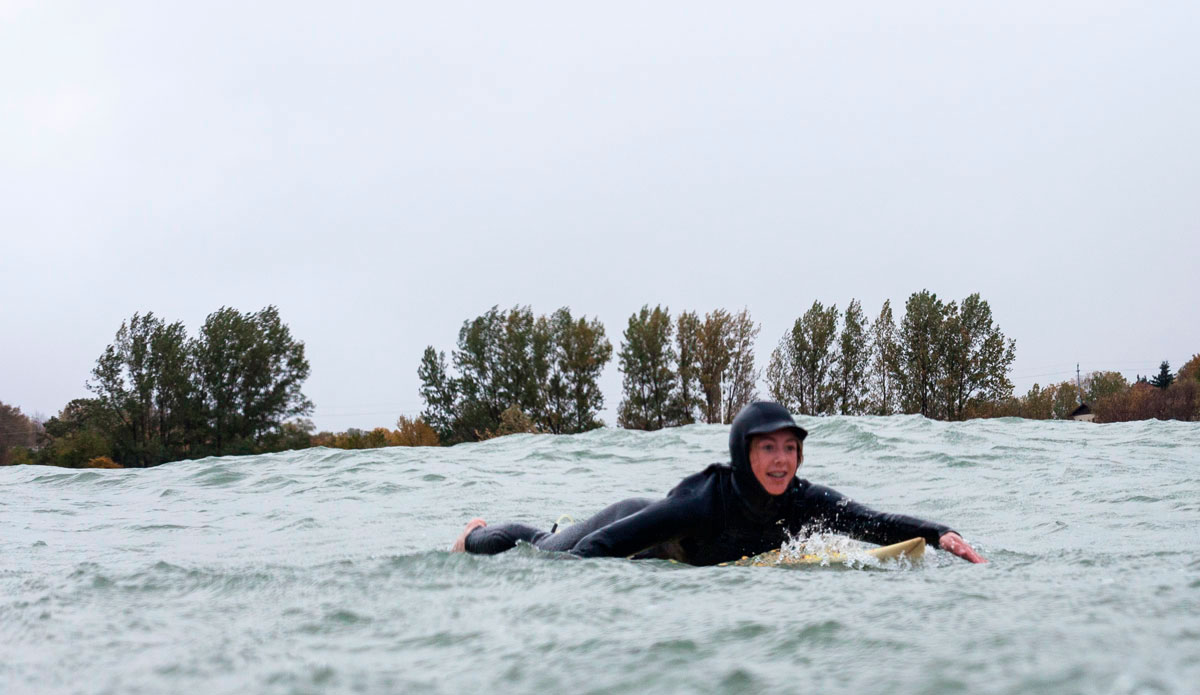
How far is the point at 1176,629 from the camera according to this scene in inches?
147

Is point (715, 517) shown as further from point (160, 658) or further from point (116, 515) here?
point (116, 515)

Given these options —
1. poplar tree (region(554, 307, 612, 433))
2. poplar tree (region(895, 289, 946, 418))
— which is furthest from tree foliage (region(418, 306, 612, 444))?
poplar tree (region(895, 289, 946, 418))

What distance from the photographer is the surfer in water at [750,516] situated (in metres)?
5.99

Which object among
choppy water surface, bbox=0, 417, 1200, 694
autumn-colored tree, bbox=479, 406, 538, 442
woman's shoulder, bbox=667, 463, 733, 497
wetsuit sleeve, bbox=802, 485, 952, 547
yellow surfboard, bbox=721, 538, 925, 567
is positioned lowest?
choppy water surface, bbox=0, 417, 1200, 694

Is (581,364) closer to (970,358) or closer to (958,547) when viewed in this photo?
(970,358)

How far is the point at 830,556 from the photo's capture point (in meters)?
6.19

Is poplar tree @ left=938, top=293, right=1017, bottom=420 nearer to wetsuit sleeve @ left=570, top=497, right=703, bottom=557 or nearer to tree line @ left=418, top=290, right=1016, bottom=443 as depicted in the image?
tree line @ left=418, top=290, right=1016, bottom=443

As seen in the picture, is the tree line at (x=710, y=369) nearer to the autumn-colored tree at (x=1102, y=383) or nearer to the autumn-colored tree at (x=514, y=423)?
the autumn-colored tree at (x=514, y=423)

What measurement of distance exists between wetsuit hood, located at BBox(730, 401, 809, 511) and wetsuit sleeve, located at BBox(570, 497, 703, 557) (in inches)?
12.9

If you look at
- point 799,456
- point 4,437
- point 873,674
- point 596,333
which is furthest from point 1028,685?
point 4,437

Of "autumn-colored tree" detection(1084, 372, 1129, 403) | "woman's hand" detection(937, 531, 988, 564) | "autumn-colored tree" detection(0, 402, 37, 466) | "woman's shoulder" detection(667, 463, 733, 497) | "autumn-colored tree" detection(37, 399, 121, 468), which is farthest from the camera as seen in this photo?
"autumn-colored tree" detection(1084, 372, 1129, 403)

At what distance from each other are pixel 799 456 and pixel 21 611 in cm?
458

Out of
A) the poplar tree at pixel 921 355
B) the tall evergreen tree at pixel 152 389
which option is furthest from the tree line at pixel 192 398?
the poplar tree at pixel 921 355

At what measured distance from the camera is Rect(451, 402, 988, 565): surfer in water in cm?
599
